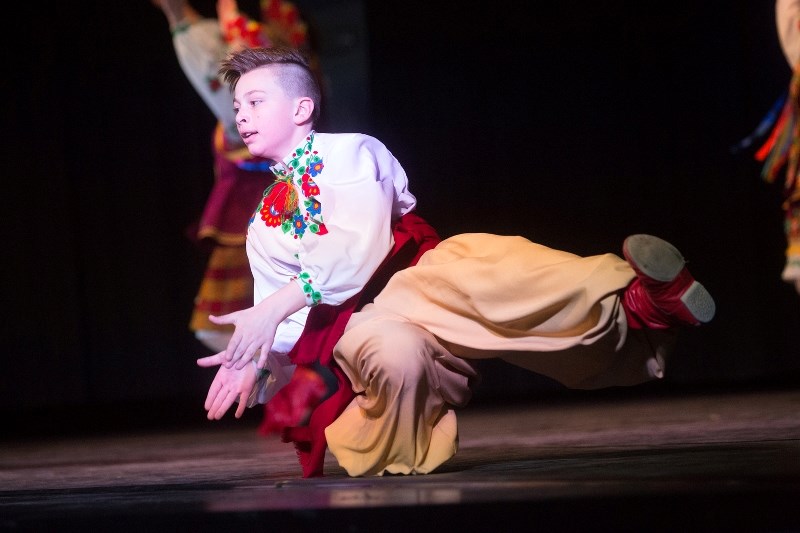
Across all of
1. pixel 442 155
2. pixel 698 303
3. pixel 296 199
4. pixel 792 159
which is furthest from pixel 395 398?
pixel 442 155

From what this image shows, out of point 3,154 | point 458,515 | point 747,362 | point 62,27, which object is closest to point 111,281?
point 3,154

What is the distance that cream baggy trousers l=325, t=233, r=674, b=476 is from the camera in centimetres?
193

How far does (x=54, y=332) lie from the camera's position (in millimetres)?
5105

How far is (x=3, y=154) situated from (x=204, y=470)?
286 cm

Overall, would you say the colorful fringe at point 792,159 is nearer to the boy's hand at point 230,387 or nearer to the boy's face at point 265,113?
the boy's face at point 265,113

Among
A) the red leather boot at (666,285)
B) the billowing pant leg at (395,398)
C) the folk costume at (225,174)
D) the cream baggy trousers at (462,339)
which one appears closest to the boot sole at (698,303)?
the red leather boot at (666,285)

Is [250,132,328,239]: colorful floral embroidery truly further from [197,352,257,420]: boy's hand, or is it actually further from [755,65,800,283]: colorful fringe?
[755,65,800,283]: colorful fringe

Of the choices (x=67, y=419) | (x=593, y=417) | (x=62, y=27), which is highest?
(x=62, y=27)

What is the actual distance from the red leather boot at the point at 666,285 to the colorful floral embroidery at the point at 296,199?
1.85 ft

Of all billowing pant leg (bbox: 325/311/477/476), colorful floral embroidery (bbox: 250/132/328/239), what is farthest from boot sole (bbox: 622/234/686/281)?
colorful floral embroidery (bbox: 250/132/328/239)

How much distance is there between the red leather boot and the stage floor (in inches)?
9.8

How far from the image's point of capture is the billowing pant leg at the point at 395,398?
6.48 feet

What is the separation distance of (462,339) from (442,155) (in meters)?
3.06

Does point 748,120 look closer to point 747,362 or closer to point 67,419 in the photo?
point 747,362
